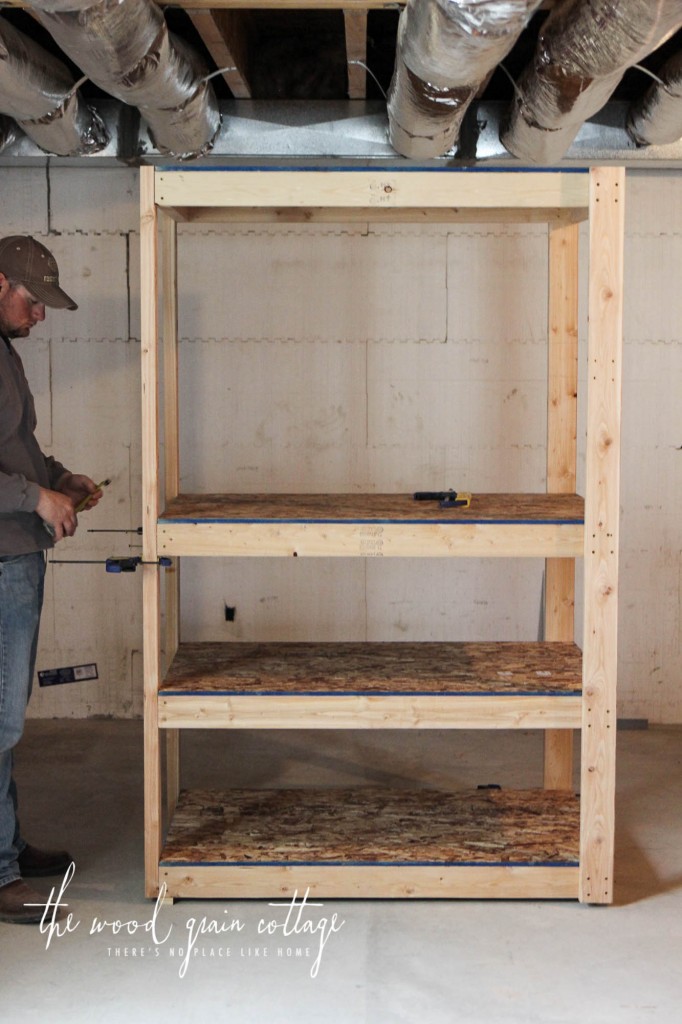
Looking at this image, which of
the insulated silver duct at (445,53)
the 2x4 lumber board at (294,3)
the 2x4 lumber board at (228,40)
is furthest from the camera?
the 2x4 lumber board at (228,40)

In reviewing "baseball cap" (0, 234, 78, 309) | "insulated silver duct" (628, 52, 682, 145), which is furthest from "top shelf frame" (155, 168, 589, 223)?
"insulated silver duct" (628, 52, 682, 145)

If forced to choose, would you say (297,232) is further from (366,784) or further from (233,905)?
(233,905)

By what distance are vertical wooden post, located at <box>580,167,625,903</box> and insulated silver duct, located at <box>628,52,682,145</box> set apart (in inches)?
27.3

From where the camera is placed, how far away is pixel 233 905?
3.02 metres

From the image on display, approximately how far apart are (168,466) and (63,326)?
4.97ft

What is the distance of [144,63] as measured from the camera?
2.93m

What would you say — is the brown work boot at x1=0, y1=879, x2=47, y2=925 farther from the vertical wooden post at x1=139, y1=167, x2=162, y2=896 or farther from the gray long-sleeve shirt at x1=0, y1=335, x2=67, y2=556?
the gray long-sleeve shirt at x1=0, y1=335, x2=67, y2=556

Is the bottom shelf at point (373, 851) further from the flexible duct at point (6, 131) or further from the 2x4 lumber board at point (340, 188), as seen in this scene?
the flexible duct at point (6, 131)

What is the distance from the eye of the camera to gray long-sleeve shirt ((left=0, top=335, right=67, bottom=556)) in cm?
280

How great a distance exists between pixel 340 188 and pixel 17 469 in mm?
1142

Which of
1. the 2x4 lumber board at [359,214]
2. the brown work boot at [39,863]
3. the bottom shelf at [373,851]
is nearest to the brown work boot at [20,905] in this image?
the brown work boot at [39,863]

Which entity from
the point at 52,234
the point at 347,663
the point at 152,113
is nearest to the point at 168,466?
the point at 347,663

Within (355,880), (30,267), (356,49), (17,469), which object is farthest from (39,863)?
(356,49)

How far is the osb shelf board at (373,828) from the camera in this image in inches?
120
